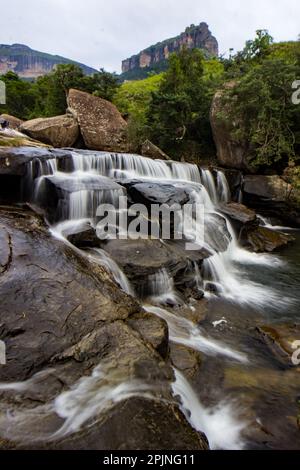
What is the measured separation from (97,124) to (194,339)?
15939mm

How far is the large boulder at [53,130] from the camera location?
54.9 feet

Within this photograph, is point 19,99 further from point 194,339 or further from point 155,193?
point 194,339

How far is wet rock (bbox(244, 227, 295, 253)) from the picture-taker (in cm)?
1116

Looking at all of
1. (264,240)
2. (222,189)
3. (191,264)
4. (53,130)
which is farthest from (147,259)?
(53,130)

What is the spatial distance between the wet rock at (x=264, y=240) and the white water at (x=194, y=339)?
598 cm

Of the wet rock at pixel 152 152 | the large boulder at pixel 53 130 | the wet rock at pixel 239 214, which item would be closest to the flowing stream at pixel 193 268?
the wet rock at pixel 239 214

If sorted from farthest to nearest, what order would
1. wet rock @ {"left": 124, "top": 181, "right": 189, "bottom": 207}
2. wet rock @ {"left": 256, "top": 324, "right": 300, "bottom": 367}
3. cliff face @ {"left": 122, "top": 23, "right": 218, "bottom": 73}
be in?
cliff face @ {"left": 122, "top": 23, "right": 218, "bottom": 73} < wet rock @ {"left": 124, "top": 181, "right": 189, "bottom": 207} < wet rock @ {"left": 256, "top": 324, "right": 300, "bottom": 367}

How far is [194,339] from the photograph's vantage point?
5590 mm

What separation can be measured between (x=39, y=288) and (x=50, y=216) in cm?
446

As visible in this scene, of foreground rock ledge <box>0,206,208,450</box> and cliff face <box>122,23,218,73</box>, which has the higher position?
cliff face <box>122,23,218,73</box>

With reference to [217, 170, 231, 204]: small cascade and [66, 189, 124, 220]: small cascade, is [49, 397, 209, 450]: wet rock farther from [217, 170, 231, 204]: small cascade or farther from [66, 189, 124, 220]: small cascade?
[217, 170, 231, 204]: small cascade

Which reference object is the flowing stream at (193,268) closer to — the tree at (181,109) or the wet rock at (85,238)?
the wet rock at (85,238)

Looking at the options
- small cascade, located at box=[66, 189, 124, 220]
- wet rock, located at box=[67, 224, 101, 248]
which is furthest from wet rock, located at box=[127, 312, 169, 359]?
small cascade, located at box=[66, 189, 124, 220]

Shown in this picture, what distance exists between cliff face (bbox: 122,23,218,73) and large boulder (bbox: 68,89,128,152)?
9584 cm
